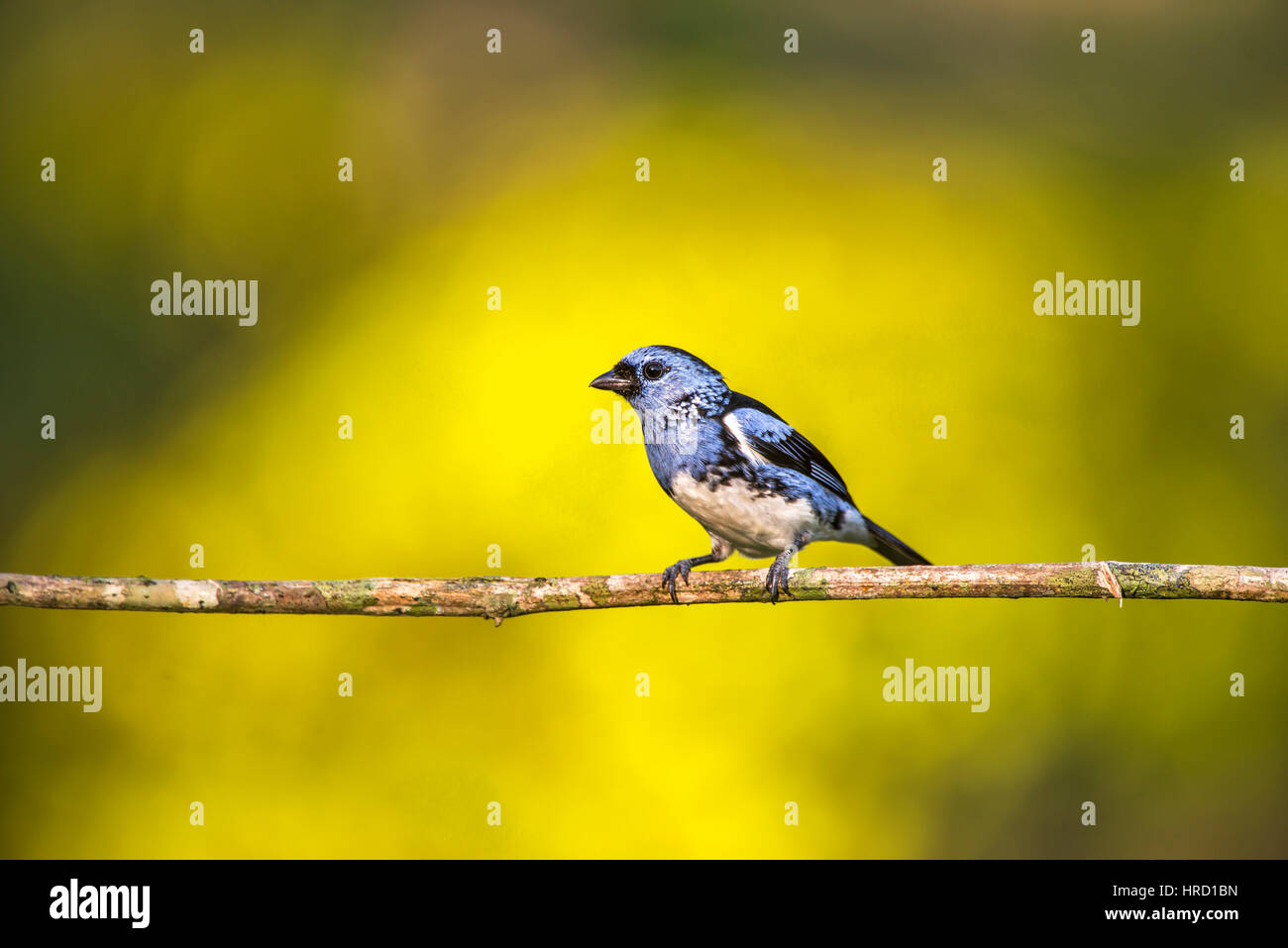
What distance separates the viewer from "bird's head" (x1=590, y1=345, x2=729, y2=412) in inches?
162

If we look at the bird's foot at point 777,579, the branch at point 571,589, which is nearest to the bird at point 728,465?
the bird's foot at point 777,579

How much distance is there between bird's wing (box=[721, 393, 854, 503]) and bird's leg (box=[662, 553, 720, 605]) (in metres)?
0.43

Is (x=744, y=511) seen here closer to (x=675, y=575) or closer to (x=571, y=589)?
(x=675, y=575)

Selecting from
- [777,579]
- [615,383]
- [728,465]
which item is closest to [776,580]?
[777,579]

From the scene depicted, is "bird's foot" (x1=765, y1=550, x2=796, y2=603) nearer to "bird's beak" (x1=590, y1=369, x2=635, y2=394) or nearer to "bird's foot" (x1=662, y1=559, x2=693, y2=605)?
"bird's foot" (x1=662, y1=559, x2=693, y2=605)

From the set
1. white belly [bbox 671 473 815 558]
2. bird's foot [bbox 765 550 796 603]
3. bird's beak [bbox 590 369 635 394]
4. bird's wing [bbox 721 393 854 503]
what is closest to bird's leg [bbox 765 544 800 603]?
bird's foot [bbox 765 550 796 603]

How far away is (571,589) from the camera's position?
11.2ft

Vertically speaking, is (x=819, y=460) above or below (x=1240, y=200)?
below

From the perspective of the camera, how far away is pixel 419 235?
691 centimetres

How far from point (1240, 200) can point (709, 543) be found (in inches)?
180

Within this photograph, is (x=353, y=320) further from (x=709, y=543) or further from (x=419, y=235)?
(x=709, y=543)

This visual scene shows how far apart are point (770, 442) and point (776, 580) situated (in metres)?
0.68

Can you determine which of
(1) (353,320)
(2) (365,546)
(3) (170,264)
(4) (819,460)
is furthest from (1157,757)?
(3) (170,264)

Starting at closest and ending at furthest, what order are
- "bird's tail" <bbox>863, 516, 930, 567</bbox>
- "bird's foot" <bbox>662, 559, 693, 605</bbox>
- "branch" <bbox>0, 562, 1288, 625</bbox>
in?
"branch" <bbox>0, 562, 1288, 625</bbox> < "bird's foot" <bbox>662, 559, 693, 605</bbox> < "bird's tail" <bbox>863, 516, 930, 567</bbox>
